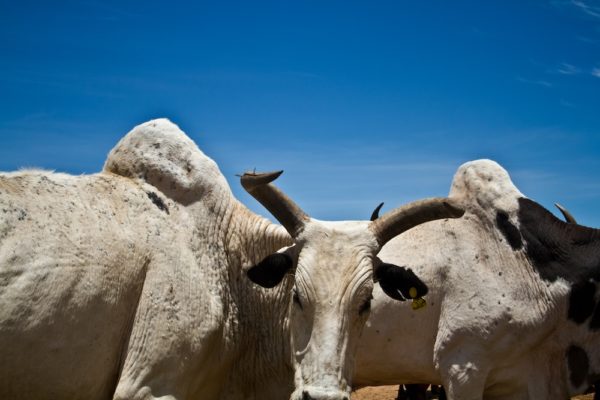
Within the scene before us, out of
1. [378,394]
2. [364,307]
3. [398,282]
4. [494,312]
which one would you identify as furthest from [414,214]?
[378,394]

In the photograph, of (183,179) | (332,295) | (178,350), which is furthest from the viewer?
(183,179)

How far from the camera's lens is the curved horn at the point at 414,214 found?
6.40 m

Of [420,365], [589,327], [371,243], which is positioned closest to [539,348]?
[589,327]

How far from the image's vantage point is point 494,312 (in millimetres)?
8984

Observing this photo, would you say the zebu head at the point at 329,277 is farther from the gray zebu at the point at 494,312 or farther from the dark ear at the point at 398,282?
the gray zebu at the point at 494,312

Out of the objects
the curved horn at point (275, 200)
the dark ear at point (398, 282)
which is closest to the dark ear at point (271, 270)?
the curved horn at point (275, 200)

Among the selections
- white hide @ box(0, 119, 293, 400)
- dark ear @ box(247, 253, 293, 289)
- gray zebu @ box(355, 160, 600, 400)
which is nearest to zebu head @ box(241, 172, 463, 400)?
dark ear @ box(247, 253, 293, 289)

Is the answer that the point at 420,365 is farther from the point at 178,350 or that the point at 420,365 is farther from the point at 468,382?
the point at 178,350

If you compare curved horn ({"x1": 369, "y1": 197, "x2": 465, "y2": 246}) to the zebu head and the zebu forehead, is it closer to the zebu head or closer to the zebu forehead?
the zebu head

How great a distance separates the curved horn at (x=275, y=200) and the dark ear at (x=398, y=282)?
804 millimetres

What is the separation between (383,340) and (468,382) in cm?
113

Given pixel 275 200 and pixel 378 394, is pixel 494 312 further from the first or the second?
pixel 378 394

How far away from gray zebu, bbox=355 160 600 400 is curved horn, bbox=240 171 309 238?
10.5 feet

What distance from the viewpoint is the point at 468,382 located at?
8859 millimetres
